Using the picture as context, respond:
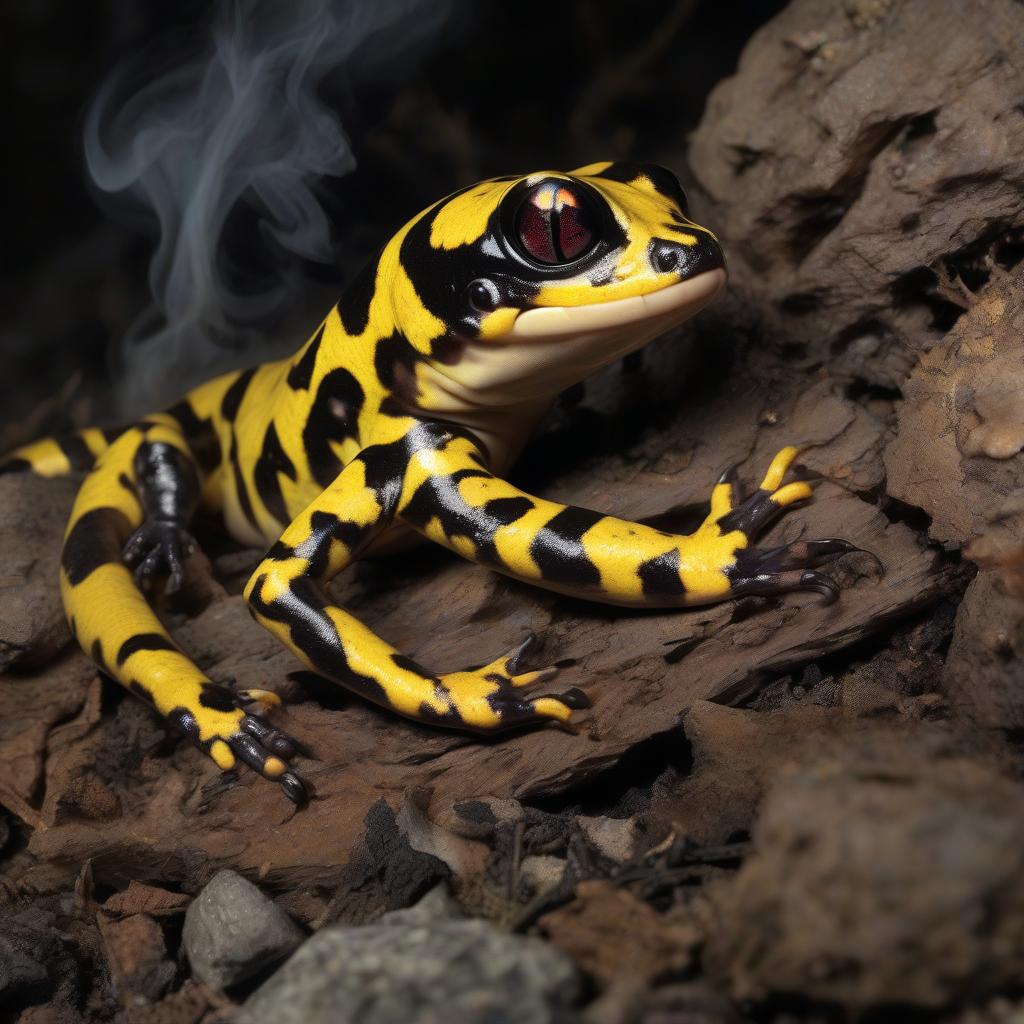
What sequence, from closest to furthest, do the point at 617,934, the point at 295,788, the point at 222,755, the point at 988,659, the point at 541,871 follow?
the point at 617,934 → the point at 988,659 → the point at 541,871 → the point at 295,788 → the point at 222,755

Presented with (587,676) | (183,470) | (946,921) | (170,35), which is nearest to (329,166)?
(170,35)

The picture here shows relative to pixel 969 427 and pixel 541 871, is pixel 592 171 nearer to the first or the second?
pixel 969 427

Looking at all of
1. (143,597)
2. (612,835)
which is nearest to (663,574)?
(612,835)

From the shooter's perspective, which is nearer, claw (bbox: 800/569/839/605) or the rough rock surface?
claw (bbox: 800/569/839/605)

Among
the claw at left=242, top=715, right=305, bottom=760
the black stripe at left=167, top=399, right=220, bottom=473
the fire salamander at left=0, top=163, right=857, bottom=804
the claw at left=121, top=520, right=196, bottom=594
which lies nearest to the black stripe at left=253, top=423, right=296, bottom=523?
the fire salamander at left=0, top=163, right=857, bottom=804

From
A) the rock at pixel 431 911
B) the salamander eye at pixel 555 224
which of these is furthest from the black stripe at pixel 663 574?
the rock at pixel 431 911

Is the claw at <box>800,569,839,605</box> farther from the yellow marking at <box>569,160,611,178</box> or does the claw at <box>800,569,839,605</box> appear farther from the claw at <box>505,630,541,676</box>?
the yellow marking at <box>569,160,611,178</box>

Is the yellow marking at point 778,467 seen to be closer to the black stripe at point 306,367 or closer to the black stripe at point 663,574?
the black stripe at point 663,574

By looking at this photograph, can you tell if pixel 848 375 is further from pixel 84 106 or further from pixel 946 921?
pixel 84 106
